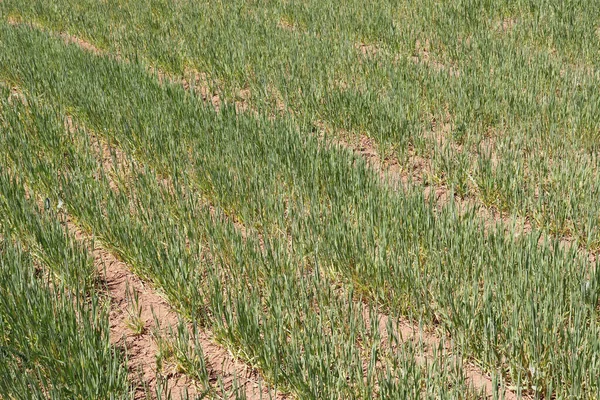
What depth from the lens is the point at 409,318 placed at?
3080 millimetres

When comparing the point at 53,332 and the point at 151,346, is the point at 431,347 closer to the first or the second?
the point at 151,346

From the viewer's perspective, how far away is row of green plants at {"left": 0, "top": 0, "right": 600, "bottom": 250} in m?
4.24

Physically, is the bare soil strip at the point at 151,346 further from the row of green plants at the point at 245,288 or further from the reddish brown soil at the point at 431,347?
the reddish brown soil at the point at 431,347

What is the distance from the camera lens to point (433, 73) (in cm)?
592

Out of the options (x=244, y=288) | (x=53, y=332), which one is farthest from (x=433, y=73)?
(x=53, y=332)

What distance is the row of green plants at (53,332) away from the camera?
8.21ft

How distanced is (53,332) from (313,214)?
1.44m

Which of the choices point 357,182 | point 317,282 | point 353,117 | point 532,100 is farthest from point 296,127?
point 317,282

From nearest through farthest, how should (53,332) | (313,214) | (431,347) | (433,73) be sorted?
1. (53,332)
2. (431,347)
3. (313,214)
4. (433,73)

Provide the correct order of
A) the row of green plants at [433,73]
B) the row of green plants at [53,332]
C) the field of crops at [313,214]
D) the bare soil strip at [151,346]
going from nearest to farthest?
the row of green plants at [53,332] < the field of crops at [313,214] < the bare soil strip at [151,346] < the row of green plants at [433,73]

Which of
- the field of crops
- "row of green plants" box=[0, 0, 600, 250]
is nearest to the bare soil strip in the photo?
the field of crops

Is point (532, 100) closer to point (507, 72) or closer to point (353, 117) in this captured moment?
point (507, 72)

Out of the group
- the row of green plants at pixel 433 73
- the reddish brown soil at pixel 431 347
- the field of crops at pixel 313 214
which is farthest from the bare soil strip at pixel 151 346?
the row of green plants at pixel 433 73

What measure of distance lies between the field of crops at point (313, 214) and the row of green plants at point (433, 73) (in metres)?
0.03
